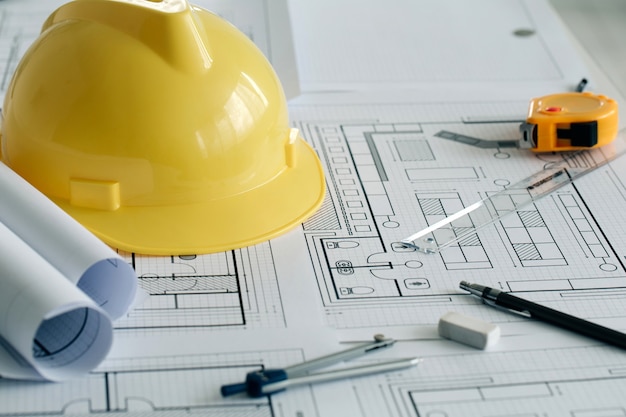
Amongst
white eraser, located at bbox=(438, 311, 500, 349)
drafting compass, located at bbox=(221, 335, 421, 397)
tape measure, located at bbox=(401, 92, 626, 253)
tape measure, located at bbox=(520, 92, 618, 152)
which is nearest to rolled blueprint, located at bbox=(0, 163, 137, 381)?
drafting compass, located at bbox=(221, 335, 421, 397)

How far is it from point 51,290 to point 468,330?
0.35 m

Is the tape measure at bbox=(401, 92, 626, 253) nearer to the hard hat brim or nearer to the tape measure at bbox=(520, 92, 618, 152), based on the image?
the tape measure at bbox=(520, 92, 618, 152)

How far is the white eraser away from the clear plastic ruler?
0.14 meters

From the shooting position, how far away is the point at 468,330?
2.61 feet

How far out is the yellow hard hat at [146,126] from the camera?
2.94 feet

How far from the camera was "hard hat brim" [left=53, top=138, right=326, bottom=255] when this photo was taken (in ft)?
2.97

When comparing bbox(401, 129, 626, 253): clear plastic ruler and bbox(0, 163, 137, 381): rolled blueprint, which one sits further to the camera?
bbox(401, 129, 626, 253): clear plastic ruler

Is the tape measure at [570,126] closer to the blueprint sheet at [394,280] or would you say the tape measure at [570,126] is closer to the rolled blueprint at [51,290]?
the blueprint sheet at [394,280]

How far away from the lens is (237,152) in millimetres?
940

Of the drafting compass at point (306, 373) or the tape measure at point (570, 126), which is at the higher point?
the drafting compass at point (306, 373)

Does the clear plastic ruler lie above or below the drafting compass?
below

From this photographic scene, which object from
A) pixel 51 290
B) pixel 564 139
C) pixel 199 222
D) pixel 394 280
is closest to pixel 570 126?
pixel 564 139

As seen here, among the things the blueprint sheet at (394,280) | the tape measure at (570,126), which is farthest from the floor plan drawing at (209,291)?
the tape measure at (570,126)

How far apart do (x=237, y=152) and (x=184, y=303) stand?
179mm
